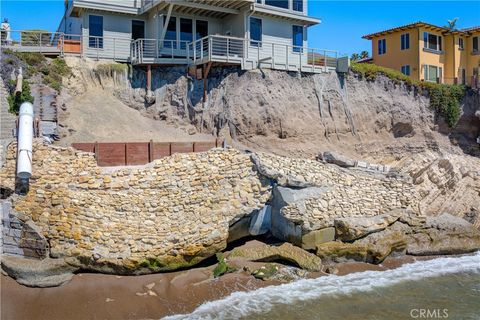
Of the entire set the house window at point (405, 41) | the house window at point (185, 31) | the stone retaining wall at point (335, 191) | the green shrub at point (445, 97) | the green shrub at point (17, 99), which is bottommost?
the stone retaining wall at point (335, 191)

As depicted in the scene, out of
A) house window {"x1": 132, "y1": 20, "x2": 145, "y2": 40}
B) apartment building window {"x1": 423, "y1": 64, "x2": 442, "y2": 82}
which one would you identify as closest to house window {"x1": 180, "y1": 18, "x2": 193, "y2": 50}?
house window {"x1": 132, "y1": 20, "x2": 145, "y2": 40}

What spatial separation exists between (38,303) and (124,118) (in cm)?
1064

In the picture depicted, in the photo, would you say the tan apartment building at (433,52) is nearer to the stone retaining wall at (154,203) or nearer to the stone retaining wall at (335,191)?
the stone retaining wall at (335,191)

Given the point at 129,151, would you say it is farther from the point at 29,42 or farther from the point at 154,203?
the point at 29,42

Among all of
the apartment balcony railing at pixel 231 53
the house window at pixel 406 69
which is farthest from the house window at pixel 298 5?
the house window at pixel 406 69

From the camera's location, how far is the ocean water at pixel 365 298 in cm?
1477

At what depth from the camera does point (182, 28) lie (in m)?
26.5

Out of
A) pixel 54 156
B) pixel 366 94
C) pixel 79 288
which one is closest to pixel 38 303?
pixel 79 288

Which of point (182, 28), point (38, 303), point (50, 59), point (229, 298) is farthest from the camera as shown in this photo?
point (182, 28)

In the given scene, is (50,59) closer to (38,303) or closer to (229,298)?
(38,303)

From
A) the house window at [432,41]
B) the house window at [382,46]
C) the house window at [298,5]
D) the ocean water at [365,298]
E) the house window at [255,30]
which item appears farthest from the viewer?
the house window at [382,46]

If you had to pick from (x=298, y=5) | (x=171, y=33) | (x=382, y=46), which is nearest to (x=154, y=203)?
(x=171, y=33)

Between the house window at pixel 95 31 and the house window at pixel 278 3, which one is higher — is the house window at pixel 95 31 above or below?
below

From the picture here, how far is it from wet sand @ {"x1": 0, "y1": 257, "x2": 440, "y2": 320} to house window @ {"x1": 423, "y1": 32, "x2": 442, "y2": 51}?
24937 mm
